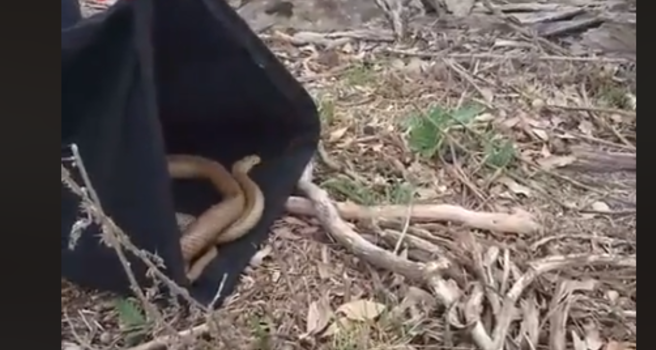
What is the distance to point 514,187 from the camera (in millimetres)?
1962

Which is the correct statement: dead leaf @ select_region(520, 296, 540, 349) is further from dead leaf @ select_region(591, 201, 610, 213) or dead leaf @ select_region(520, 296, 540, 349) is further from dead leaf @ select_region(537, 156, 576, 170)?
dead leaf @ select_region(537, 156, 576, 170)

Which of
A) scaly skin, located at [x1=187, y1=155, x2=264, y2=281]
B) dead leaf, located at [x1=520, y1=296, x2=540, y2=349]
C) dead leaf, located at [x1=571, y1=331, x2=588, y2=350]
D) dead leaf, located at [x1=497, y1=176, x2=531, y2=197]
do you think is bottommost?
dead leaf, located at [x1=497, y1=176, x2=531, y2=197]

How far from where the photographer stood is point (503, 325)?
144 centimetres

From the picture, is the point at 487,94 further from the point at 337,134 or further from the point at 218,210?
the point at 218,210

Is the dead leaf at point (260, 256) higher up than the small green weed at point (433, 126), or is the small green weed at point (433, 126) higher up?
the dead leaf at point (260, 256)

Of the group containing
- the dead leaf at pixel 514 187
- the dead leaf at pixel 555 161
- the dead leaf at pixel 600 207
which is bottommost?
the dead leaf at pixel 555 161

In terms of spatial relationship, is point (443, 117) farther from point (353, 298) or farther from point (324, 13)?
point (324, 13)

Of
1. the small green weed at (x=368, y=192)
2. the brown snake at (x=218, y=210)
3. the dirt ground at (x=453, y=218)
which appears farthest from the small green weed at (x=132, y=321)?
the small green weed at (x=368, y=192)

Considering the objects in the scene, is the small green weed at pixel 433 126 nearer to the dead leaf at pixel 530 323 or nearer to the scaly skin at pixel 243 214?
the scaly skin at pixel 243 214

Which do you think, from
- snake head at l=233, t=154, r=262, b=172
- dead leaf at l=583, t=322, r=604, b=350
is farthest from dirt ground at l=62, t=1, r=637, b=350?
snake head at l=233, t=154, r=262, b=172

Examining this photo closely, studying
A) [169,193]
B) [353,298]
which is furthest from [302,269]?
[169,193]

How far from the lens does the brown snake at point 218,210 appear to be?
1.60 meters

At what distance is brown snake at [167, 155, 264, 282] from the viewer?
160cm

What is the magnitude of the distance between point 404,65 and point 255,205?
40.7 inches
